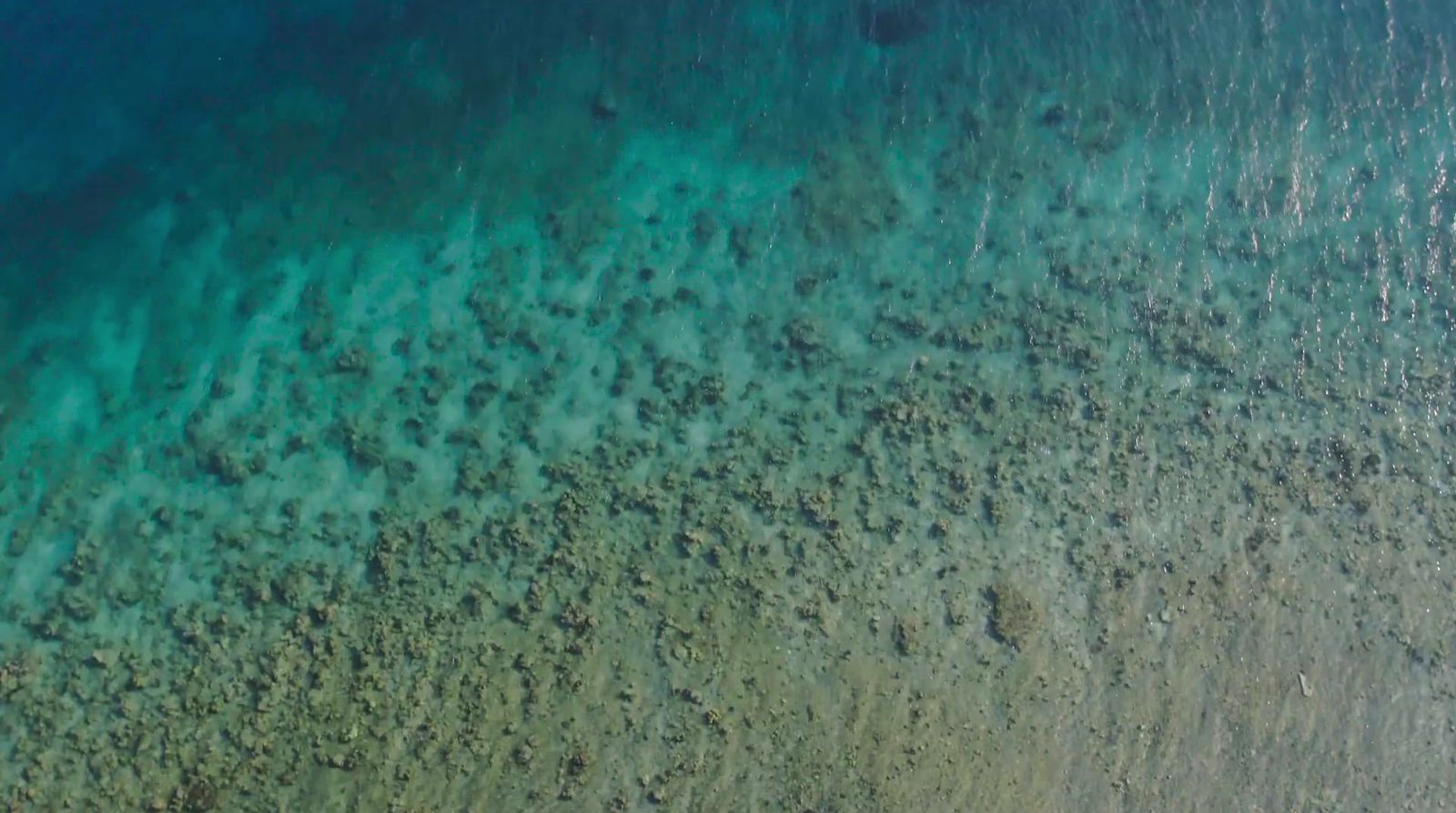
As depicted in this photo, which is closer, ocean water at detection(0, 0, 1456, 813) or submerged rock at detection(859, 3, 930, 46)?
ocean water at detection(0, 0, 1456, 813)

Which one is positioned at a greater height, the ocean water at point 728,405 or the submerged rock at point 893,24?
the submerged rock at point 893,24

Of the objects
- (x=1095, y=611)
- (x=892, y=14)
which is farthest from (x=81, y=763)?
(x=892, y=14)

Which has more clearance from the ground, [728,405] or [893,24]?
[893,24]

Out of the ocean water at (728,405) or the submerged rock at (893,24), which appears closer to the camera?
the ocean water at (728,405)

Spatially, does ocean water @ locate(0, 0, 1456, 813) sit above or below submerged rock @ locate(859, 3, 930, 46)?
below

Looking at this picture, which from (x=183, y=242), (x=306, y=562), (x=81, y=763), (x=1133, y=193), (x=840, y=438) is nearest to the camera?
(x=81, y=763)

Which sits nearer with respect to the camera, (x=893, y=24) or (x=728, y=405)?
(x=728, y=405)

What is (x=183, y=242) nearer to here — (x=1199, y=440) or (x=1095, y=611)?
(x=1095, y=611)

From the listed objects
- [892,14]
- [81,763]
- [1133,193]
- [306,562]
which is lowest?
[81,763]
